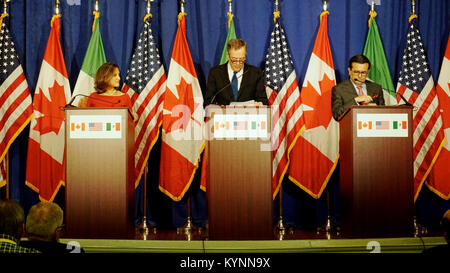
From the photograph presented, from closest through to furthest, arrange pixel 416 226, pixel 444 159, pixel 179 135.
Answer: pixel 416 226 < pixel 179 135 < pixel 444 159

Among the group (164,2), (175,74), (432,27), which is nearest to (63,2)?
(164,2)

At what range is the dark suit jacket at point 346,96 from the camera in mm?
5250

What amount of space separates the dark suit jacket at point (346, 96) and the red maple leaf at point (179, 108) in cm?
148

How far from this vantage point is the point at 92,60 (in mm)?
6074

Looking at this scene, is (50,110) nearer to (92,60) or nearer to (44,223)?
(92,60)

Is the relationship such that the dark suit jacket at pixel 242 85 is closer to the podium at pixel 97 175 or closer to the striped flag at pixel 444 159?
the podium at pixel 97 175

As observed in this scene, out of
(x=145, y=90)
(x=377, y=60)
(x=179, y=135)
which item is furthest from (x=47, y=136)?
(x=377, y=60)

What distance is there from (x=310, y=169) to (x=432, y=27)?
2.17 metres

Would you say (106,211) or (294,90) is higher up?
(294,90)

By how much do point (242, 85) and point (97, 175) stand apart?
64.1 inches

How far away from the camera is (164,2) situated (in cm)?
629

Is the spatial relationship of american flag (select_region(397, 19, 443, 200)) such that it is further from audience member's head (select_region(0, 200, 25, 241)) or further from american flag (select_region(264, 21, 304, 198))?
audience member's head (select_region(0, 200, 25, 241))
